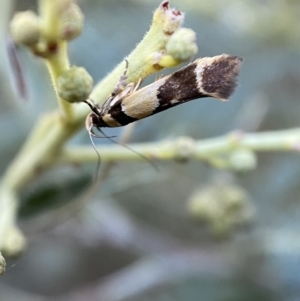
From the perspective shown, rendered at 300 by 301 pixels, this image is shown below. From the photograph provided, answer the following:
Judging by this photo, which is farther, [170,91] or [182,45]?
[170,91]

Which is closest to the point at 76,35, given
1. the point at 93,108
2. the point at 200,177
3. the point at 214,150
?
the point at 93,108

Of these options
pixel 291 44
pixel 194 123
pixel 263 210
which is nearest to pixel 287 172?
pixel 263 210

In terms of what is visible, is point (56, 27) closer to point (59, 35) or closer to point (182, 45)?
point (59, 35)

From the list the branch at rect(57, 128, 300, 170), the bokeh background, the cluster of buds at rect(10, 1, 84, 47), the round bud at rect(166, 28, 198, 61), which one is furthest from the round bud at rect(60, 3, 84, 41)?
the bokeh background

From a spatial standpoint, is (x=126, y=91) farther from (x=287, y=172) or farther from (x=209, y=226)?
(x=287, y=172)

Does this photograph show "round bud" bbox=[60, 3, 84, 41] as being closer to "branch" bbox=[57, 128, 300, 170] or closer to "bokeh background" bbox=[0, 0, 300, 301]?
"branch" bbox=[57, 128, 300, 170]

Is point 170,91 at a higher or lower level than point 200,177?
lower
